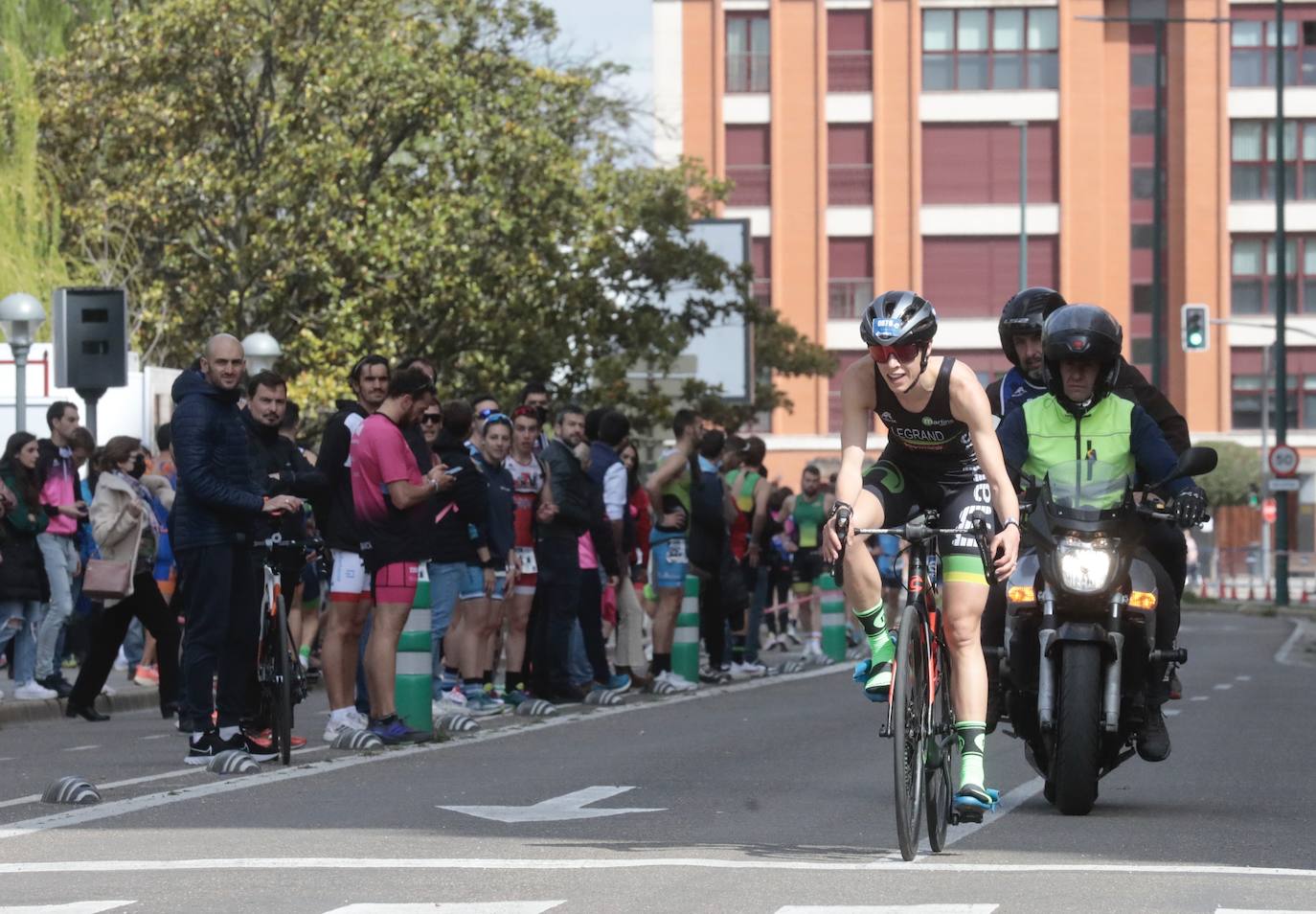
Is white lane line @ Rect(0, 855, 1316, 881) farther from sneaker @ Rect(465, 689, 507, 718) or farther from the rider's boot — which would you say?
sneaker @ Rect(465, 689, 507, 718)

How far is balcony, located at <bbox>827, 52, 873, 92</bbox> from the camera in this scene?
2975 inches

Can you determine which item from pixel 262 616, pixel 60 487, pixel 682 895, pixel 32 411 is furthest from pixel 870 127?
pixel 682 895

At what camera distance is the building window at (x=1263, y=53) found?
74500mm

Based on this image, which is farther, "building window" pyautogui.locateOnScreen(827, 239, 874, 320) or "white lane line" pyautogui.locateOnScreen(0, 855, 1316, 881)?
"building window" pyautogui.locateOnScreen(827, 239, 874, 320)

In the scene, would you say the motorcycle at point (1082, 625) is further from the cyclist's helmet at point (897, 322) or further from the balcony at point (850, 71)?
the balcony at point (850, 71)

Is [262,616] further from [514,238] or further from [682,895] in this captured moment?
[514,238]

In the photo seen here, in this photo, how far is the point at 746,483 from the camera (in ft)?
76.6

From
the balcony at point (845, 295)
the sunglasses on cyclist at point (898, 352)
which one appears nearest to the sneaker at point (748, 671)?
the sunglasses on cyclist at point (898, 352)

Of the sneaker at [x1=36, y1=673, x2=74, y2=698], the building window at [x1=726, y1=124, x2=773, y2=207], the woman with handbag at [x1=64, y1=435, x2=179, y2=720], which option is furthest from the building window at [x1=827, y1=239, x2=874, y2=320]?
the woman with handbag at [x1=64, y1=435, x2=179, y2=720]

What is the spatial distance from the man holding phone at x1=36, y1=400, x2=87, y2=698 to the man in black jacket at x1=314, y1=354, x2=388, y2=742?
4.45 m

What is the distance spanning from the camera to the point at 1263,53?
74.8m

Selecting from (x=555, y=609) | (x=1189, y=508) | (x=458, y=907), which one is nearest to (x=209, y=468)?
(x=1189, y=508)

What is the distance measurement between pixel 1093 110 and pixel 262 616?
6404 centimetres

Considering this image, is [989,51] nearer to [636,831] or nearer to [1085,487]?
[1085,487]
